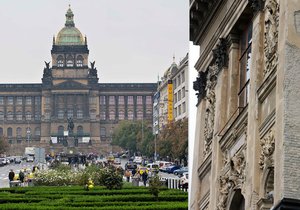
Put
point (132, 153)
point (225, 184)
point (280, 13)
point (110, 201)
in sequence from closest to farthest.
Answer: point (280, 13)
point (225, 184)
point (110, 201)
point (132, 153)

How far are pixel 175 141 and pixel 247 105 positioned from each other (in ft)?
256

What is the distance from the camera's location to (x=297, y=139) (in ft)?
34.9

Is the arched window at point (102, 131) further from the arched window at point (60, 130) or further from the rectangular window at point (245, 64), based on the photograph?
the rectangular window at point (245, 64)

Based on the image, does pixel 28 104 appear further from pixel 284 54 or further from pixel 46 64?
pixel 284 54

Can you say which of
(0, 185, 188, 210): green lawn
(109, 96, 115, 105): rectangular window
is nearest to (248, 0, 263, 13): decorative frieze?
(0, 185, 188, 210): green lawn

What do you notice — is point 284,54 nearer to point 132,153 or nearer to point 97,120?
point 132,153

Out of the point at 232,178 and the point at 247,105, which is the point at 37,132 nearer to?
the point at 232,178

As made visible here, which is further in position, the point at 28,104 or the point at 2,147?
the point at 28,104

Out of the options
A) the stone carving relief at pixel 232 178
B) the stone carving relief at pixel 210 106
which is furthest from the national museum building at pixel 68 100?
the stone carving relief at pixel 232 178

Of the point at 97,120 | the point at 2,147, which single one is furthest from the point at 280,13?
the point at 97,120

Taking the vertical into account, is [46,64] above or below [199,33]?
above

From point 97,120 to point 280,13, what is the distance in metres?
186

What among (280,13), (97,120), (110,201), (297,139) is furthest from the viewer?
(97,120)

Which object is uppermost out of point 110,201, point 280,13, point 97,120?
point 97,120
